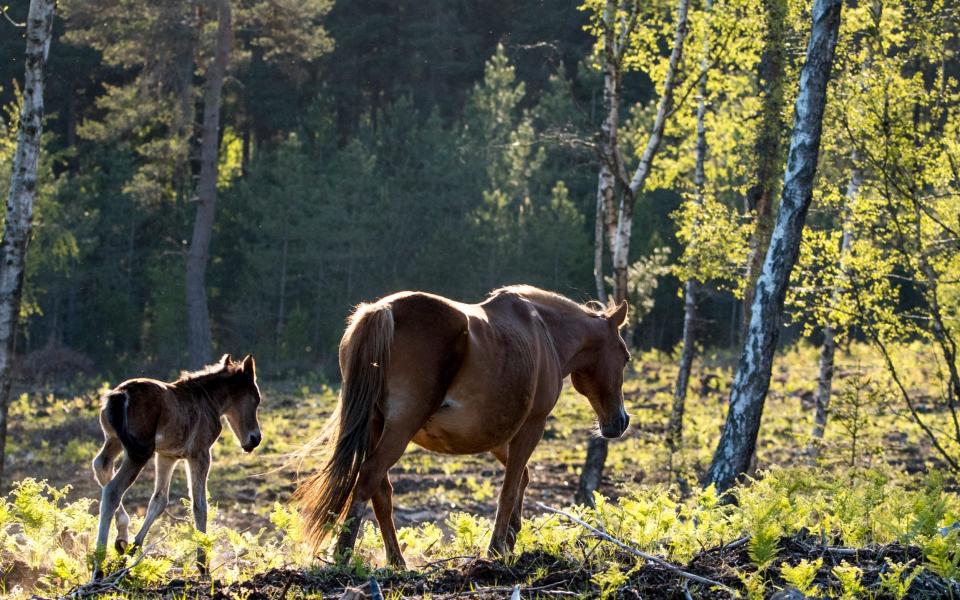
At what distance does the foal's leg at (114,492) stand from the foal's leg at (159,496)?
23 cm

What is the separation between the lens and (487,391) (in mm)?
7746

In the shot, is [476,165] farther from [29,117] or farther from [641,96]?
[29,117]

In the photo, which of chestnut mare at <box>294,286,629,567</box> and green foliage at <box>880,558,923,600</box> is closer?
green foliage at <box>880,558,923,600</box>

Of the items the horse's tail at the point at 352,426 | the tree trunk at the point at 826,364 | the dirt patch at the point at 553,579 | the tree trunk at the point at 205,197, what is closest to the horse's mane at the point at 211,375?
the horse's tail at the point at 352,426

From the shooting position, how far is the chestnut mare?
23.4 feet

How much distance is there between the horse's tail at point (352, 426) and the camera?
709cm

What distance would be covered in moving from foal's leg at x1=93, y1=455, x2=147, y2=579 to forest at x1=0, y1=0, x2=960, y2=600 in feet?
0.20

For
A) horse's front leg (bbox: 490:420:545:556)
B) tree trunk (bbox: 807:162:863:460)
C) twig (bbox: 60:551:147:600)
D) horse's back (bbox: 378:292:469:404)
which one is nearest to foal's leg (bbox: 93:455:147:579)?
twig (bbox: 60:551:147:600)

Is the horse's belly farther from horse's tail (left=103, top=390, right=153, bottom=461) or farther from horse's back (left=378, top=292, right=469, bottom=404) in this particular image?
horse's tail (left=103, top=390, right=153, bottom=461)

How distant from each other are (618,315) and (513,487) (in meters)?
2.04

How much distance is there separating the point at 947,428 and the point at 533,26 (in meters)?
34.2

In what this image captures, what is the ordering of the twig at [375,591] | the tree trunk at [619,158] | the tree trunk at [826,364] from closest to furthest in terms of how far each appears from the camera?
the twig at [375,591] → the tree trunk at [619,158] → the tree trunk at [826,364]

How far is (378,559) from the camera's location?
26.6ft

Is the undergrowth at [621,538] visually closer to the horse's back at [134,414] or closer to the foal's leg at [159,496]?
the foal's leg at [159,496]
